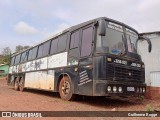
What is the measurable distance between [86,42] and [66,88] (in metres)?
2.24

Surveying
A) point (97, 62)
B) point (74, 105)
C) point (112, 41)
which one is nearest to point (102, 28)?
point (112, 41)

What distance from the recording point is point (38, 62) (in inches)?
541

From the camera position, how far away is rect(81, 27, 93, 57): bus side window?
28.1 feet

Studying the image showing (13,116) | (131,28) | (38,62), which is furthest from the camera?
(38,62)

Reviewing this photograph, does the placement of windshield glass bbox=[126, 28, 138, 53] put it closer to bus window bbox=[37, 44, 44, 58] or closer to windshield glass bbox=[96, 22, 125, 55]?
windshield glass bbox=[96, 22, 125, 55]

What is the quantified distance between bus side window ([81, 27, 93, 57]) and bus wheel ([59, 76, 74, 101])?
57.7 inches

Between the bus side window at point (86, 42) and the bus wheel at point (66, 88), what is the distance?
1467 millimetres

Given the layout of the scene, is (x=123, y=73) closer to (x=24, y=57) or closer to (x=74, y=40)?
(x=74, y=40)

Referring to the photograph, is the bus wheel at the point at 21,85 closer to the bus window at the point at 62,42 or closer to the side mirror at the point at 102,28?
the bus window at the point at 62,42

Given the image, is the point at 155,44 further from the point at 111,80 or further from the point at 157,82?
the point at 111,80

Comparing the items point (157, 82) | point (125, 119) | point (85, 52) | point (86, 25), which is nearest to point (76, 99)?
point (85, 52)

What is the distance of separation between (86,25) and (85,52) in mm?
1053

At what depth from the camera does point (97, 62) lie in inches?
314

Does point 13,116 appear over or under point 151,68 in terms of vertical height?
under
